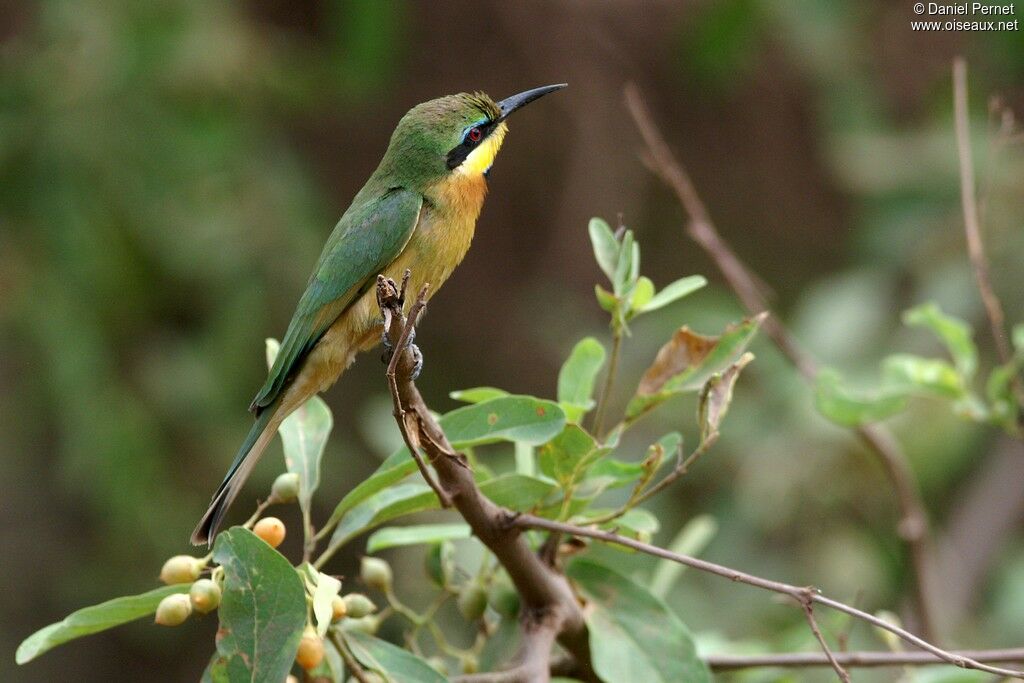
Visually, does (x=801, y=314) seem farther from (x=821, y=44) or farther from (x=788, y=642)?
(x=788, y=642)

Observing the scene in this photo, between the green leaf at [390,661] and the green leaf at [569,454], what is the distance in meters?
0.27

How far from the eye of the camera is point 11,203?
3.56 metres

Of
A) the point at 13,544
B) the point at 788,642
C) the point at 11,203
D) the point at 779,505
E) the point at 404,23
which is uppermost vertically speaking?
the point at 404,23

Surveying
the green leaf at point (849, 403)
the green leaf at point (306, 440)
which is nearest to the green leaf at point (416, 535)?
the green leaf at point (306, 440)

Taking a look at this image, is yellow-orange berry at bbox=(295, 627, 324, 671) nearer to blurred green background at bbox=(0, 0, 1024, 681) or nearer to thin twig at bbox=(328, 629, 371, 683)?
thin twig at bbox=(328, 629, 371, 683)

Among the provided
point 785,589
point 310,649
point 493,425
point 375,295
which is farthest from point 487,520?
point 375,295

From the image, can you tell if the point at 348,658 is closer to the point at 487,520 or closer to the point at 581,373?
the point at 487,520

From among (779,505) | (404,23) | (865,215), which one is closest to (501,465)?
(779,505)

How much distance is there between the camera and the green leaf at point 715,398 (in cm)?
142

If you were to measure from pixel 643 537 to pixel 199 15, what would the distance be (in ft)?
9.29

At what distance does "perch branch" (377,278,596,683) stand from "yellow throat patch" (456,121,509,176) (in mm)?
863

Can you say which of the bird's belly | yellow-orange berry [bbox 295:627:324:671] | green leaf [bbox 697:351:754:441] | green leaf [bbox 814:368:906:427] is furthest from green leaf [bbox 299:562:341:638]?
green leaf [bbox 814:368:906:427]

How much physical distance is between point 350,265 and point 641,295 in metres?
0.68

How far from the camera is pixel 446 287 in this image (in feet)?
18.4
